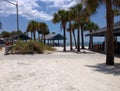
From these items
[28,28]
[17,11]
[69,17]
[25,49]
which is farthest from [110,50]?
[28,28]

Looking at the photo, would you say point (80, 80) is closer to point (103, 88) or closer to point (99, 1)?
point (103, 88)

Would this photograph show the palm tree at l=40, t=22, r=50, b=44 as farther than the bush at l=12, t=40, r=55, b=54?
Yes

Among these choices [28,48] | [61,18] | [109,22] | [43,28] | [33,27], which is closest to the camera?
[109,22]

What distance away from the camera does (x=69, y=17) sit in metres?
49.8

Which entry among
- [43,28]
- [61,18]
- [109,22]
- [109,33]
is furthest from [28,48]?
[43,28]

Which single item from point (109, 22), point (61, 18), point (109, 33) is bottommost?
point (109, 33)

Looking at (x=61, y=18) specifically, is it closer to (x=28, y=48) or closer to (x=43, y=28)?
(x=28, y=48)

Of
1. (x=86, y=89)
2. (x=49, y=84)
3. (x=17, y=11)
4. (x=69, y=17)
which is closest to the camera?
(x=86, y=89)

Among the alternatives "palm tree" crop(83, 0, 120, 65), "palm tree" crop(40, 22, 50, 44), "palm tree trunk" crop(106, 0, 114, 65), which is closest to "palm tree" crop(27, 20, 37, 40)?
"palm tree" crop(40, 22, 50, 44)

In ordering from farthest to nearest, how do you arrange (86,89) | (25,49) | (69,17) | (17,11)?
1. (69,17)
2. (17,11)
3. (25,49)
4. (86,89)

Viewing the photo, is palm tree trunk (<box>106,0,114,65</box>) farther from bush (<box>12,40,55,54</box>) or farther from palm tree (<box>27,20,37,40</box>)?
palm tree (<box>27,20,37,40</box>)

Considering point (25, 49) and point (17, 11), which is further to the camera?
point (17, 11)

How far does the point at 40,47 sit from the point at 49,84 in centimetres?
2518

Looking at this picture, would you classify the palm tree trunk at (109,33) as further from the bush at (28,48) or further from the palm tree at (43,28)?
the palm tree at (43,28)
